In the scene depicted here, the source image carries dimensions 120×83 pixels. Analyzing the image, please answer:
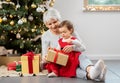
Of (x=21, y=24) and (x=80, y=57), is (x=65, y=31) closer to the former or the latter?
(x=80, y=57)

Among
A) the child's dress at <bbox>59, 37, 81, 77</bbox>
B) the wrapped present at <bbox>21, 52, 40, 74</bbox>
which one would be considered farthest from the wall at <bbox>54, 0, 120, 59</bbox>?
the child's dress at <bbox>59, 37, 81, 77</bbox>

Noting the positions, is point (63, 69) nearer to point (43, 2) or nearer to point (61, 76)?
point (61, 76)

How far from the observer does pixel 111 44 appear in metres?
4.99

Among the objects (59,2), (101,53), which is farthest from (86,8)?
(101,53)

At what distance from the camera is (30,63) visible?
317 centimetres

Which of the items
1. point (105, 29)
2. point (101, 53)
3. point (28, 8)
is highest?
point (28, 8)

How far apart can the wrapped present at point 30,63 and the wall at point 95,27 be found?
1.93m

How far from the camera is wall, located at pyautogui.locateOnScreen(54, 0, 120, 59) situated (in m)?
5.00

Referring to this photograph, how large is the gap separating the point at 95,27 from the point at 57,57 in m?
2.22

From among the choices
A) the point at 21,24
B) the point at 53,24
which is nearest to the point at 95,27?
the point at 21,24

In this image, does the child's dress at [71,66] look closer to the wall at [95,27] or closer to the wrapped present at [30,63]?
the wrapped present at [30,63]

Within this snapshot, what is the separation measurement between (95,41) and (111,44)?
28 cm

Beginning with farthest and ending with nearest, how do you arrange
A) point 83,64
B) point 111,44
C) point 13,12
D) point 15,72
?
point 111,44, point 13,12, point 15,72, point 83,64

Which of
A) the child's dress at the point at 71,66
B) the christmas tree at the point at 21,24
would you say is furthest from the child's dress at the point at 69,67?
the christmas tree at the point at 21,24
